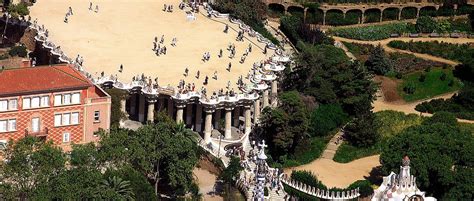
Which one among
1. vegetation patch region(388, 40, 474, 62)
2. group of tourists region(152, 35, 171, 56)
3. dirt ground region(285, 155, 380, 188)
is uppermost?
group of tourists region(152, 35, 171, 56)

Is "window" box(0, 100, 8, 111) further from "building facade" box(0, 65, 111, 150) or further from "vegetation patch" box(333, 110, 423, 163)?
"vegetation patch" box(333, 110, 423, 163)

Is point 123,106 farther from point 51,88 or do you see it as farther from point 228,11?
point 228,11

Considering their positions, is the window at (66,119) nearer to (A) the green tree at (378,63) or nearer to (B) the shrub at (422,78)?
(A) the green tree at (378,63)

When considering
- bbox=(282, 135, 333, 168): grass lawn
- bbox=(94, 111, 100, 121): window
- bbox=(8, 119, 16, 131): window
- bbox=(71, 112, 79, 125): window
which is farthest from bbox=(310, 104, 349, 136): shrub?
bbox=(8, 119, 16, 131): window

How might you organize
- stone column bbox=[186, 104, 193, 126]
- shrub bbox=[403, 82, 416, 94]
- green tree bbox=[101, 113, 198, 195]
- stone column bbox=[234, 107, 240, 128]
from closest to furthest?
green tree bbox=[101, 113, 198, 195], stone column bbox=[186, 104, 193, 126], stone column bbox=[234, 107, 240, 128], shrub bbox=[403, 82, 416, 94]

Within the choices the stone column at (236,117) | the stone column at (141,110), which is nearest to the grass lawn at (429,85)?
the stone column at (236,117)

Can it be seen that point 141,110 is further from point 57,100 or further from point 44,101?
point 44,101
